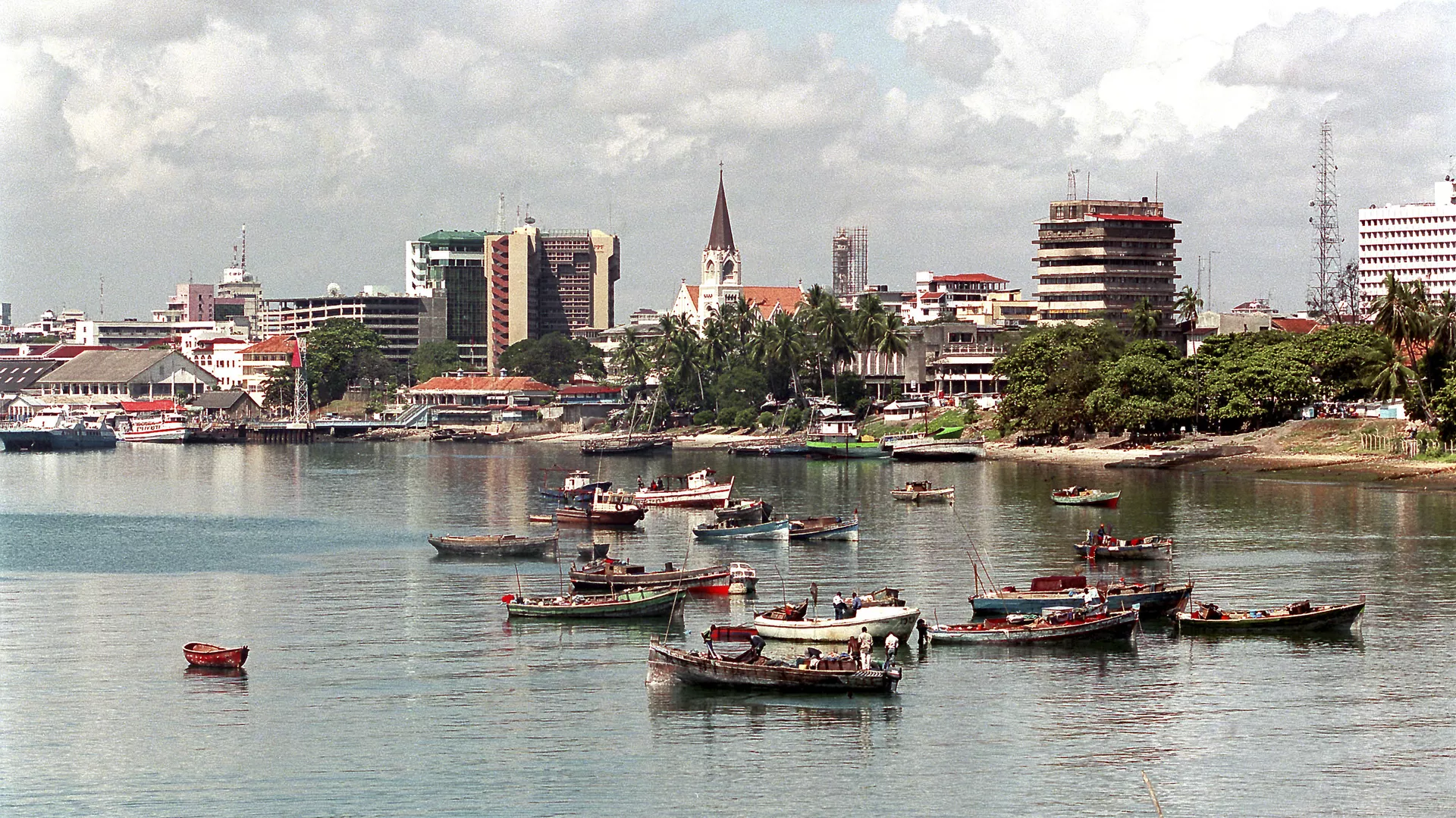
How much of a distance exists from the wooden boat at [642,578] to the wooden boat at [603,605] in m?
3.40

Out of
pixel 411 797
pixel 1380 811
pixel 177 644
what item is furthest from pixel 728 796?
pixel 177 644

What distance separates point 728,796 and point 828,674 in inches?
372

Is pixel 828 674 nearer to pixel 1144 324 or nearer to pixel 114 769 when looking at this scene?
pixel 114 769

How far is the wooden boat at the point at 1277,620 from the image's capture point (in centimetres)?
6153

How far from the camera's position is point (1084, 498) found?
111062mm

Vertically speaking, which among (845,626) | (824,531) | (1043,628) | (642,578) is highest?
(824,531)

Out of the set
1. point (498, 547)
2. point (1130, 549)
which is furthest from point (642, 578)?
point (1130, 549)

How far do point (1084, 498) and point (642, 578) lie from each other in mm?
48610

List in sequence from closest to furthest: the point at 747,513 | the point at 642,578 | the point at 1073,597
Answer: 1. the point at 1073,597
2. the point at 642,578
3. the point at 747,513

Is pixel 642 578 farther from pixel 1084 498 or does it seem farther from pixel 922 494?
pixel 922 494

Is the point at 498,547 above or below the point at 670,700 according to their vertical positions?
above

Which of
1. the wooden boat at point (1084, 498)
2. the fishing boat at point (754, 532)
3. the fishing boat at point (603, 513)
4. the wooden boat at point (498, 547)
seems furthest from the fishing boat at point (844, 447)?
the wooden boat at point (498, 547)

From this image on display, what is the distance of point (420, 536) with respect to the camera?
98.7 meters

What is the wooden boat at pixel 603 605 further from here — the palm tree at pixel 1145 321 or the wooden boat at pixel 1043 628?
the palm tree at pixel 1145 321
